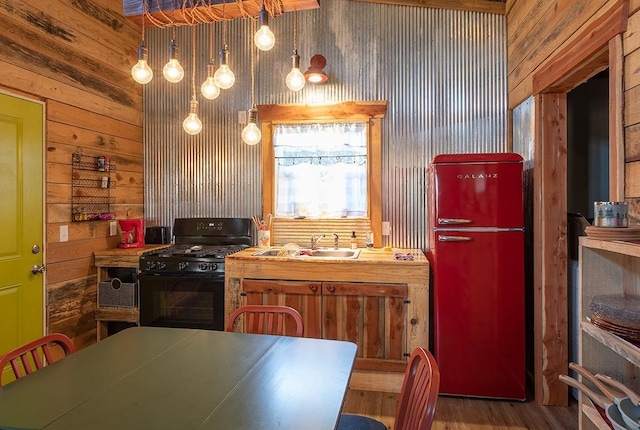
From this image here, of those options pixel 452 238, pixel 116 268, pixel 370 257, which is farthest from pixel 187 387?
pixel 116 268

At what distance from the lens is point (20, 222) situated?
2.56 metres

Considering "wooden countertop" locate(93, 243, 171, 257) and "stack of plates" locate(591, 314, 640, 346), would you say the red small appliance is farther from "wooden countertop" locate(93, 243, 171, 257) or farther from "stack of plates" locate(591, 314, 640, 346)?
"stack of plates" locate(591, 314, 640, 346)

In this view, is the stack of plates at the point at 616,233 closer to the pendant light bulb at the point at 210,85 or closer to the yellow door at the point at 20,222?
the pendant light bulb at the point at 210,85

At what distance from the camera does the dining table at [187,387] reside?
3.41ft

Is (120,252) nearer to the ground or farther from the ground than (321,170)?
nearer to the ground

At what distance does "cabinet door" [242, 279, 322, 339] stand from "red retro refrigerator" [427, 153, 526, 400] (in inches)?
34.6

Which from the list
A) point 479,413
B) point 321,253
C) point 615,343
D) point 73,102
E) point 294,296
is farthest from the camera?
point 321,253

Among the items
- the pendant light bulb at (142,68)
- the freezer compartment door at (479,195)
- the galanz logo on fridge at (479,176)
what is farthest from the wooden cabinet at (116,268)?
the galanz logo on fridge at (479,176)

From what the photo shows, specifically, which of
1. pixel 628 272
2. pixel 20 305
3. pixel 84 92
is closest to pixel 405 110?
pixel 628 272

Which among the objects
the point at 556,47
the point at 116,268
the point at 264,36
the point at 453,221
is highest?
the point at 556,47

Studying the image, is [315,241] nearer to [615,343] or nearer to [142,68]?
[142,68]

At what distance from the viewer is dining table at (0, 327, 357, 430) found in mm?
1040

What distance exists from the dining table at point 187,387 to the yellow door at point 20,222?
55.4 inches

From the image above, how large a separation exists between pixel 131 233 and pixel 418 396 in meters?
3.11
